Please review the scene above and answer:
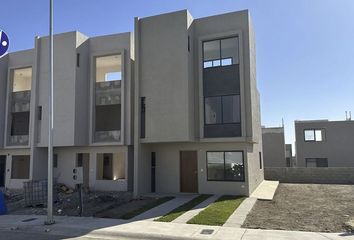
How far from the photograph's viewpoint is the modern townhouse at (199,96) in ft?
61.3

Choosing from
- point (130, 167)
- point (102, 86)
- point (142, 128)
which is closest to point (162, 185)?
point (130, 167)

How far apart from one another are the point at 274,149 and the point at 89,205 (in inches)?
1013

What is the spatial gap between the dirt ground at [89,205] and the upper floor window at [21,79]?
9.31 metres

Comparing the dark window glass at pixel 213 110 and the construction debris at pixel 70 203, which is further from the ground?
the dark window glass at pixel 213 110

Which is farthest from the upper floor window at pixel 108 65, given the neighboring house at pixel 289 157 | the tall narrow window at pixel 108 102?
the neighboring house at pixel 289 157

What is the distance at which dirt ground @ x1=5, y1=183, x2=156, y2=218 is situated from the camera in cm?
1516

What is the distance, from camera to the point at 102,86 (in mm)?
22500

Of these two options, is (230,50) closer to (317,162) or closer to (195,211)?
Result: (195,211)

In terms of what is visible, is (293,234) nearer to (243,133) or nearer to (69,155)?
(243,133)

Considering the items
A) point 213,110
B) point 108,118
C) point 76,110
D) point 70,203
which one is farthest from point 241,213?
point 108,118

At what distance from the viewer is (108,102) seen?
22.2 metres

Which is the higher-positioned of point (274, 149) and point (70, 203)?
point (274, 149)

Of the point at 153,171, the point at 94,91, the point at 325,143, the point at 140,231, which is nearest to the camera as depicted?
the point at 140,231

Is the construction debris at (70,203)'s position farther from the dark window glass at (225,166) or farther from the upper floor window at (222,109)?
the upper floor window at (222,109)
